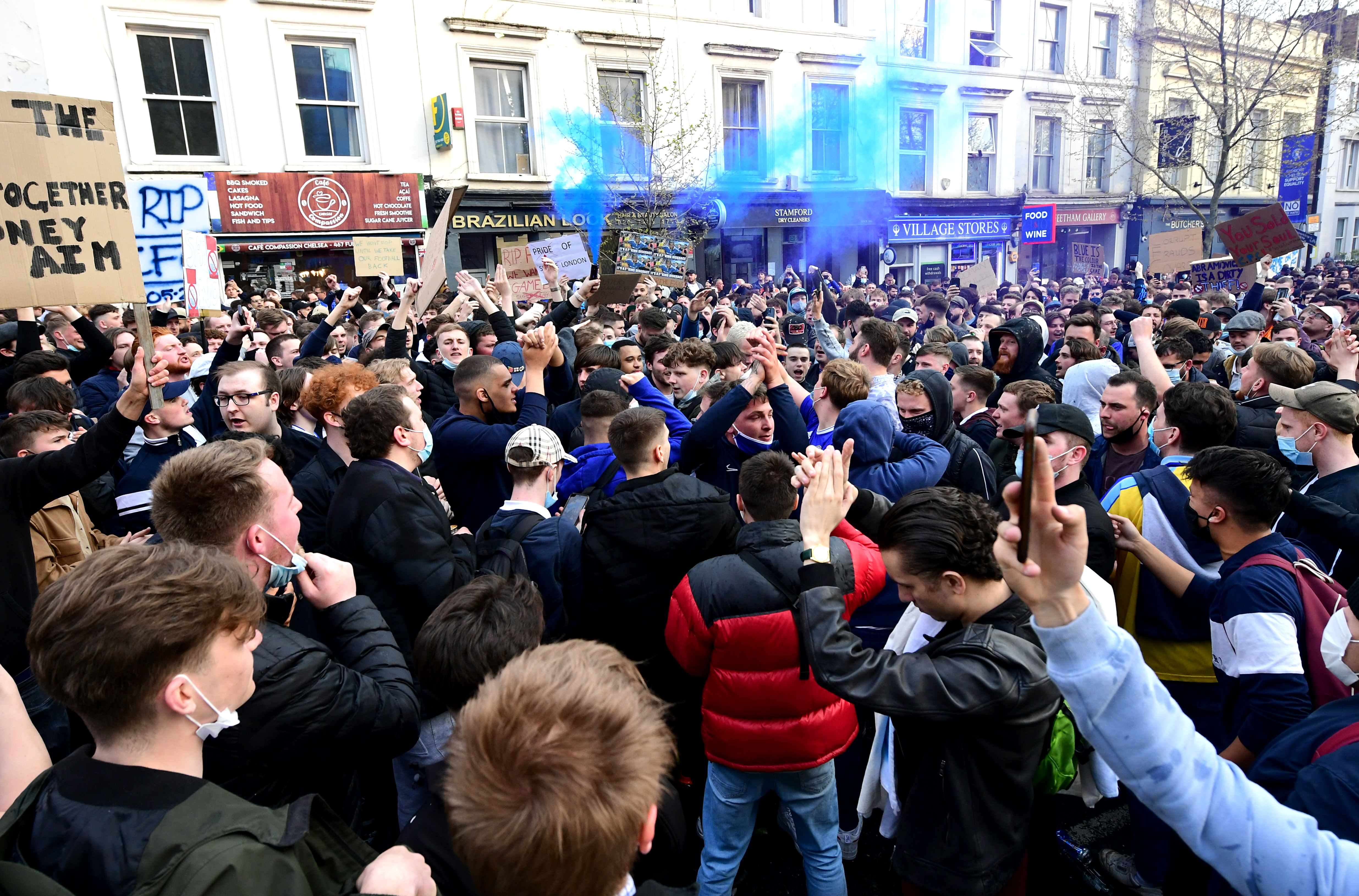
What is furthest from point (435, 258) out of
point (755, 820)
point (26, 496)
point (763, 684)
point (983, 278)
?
point (983, 278)

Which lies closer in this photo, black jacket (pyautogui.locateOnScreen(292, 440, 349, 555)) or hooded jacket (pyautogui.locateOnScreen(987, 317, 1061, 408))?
black jacket (pyautogui.locateOnScreen(292, 440, 349, 555))

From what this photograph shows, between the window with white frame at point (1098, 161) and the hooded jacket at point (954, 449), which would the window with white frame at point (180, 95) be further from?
the window with white frame at point (1098, 161)

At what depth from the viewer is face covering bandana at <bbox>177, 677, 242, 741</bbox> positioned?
1.49 m

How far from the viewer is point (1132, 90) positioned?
87.3 feet

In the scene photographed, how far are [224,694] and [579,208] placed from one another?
18167mm

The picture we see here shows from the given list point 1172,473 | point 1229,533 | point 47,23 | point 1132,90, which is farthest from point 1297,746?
point 1132,90

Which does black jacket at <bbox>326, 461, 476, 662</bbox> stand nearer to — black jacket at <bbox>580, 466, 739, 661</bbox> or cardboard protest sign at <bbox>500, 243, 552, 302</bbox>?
black jacket at <bbox>580, 466, 739, 661</bbox>

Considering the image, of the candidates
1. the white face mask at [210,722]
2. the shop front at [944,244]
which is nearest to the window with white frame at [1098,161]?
the shop front at [944,244]

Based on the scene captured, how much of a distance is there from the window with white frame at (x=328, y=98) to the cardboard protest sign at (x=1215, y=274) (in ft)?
52.0

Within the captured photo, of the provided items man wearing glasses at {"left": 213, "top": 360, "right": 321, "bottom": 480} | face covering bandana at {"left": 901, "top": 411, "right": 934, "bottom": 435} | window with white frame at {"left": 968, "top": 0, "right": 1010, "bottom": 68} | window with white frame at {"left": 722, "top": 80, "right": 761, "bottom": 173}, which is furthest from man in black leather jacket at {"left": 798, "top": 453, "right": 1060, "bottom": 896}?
window with white frame at {"left": 968, "top": 0, "right": 1010, "bottom": 68}

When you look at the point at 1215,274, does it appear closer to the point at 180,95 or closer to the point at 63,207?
the point at 63,207

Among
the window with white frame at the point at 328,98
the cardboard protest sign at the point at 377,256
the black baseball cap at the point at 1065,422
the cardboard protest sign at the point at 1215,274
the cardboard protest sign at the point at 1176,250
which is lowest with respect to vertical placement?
the black baseball cap at the point at 1065,422

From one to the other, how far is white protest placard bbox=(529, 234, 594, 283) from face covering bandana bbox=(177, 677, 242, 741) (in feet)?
27.4

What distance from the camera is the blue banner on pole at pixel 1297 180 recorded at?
83.2 ft
